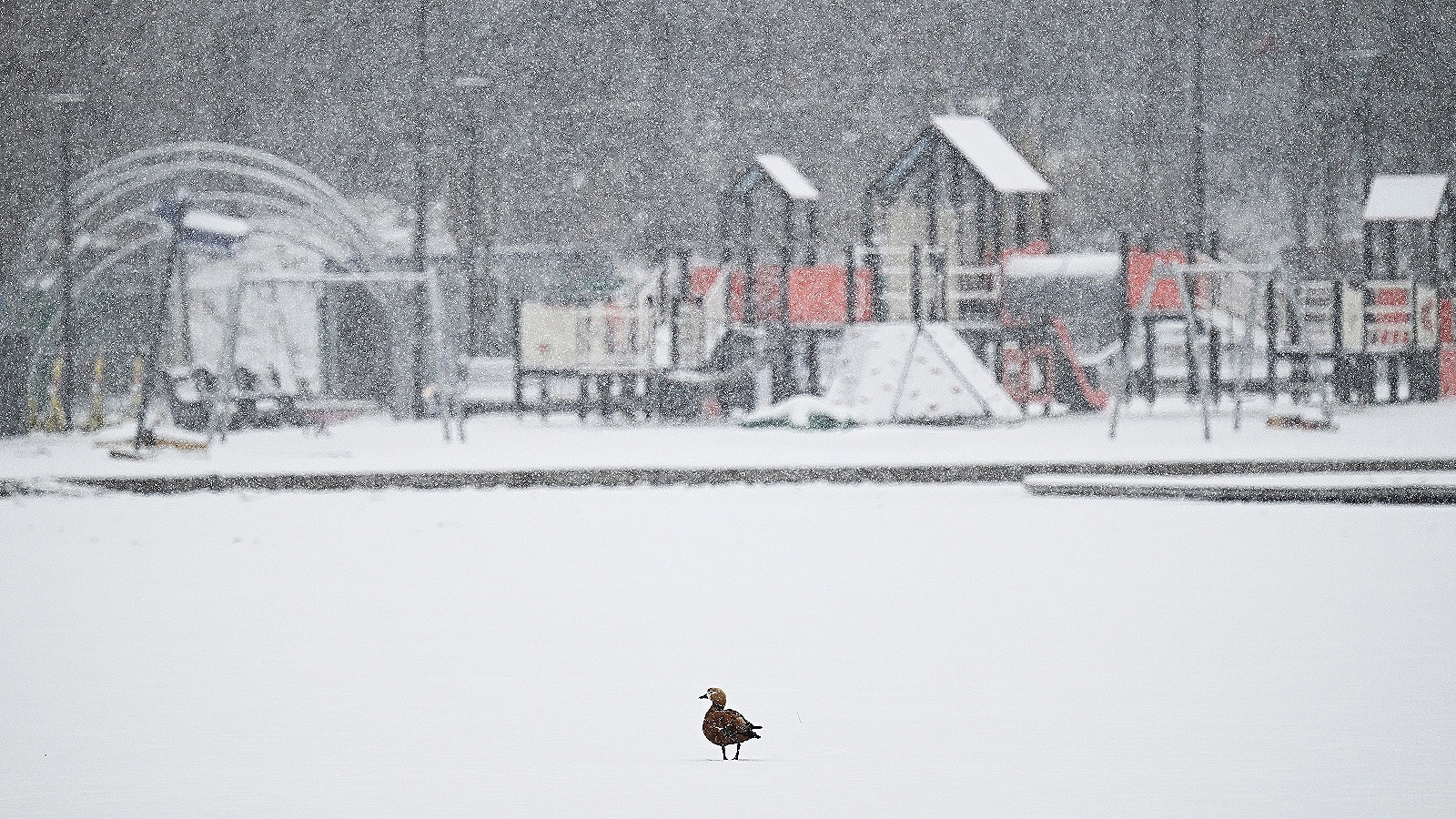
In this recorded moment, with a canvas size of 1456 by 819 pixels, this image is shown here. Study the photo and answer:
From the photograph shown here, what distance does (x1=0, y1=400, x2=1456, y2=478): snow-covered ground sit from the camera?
12820 millimetres

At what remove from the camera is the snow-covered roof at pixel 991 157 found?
18172 millimetres

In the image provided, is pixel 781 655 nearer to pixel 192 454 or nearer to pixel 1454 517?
pixel 1454 517

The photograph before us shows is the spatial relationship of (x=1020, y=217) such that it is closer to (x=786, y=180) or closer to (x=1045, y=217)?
(x=1045, y=217)

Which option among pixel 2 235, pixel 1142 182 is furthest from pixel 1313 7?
pixel 2 235

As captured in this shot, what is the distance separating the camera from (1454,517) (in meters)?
9.56

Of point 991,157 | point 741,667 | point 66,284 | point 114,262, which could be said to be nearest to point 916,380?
point 991,157

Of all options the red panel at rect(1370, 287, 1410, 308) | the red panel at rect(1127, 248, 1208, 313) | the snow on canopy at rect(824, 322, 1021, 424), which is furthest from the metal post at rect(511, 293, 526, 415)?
the red panel at rect(1370, 287, 1410, 308)

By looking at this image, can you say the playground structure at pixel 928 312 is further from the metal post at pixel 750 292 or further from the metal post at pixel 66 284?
the metal post at pixel 66 284

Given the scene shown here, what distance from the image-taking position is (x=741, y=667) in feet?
18.3

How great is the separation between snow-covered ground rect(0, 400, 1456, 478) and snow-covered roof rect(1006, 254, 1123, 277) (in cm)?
154

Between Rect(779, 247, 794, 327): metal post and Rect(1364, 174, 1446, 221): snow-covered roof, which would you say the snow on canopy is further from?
Rect(1364, 174, 1446, 221): snow-covered roof

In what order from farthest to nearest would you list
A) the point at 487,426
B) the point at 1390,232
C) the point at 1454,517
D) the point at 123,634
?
the point at 1390,232 < the point at 487,426 < the point at 1454,517 < the point at 123,634

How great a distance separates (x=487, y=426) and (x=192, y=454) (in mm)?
5090

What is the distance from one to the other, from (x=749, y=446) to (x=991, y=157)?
5.45 metres
